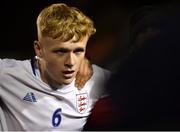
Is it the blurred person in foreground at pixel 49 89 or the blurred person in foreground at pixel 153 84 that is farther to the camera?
the blurred person in foreground at pixel 49 89

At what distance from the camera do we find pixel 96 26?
123cm

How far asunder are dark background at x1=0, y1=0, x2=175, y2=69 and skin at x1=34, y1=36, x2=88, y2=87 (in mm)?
29

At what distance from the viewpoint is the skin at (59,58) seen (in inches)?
48.9

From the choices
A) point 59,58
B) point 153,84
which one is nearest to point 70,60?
point 59,58

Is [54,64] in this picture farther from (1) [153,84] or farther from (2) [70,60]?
(1) [153,84]

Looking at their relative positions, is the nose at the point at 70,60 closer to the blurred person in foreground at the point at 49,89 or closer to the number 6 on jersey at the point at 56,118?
the blurred person in foreground at the point at 49,89

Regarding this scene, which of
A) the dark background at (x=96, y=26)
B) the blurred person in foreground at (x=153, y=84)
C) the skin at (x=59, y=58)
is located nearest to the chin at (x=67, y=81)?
the skin at (x=59, y=58)

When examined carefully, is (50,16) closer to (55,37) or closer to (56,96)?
(55,37)

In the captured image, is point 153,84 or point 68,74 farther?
point 68,74

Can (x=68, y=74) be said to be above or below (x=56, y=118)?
above

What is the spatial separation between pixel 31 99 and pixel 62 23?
265 mm

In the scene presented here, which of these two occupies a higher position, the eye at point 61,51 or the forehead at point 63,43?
the forehead at point 63,43

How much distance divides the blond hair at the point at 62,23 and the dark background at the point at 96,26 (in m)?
0.02

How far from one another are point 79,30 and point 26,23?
0.54 feet
